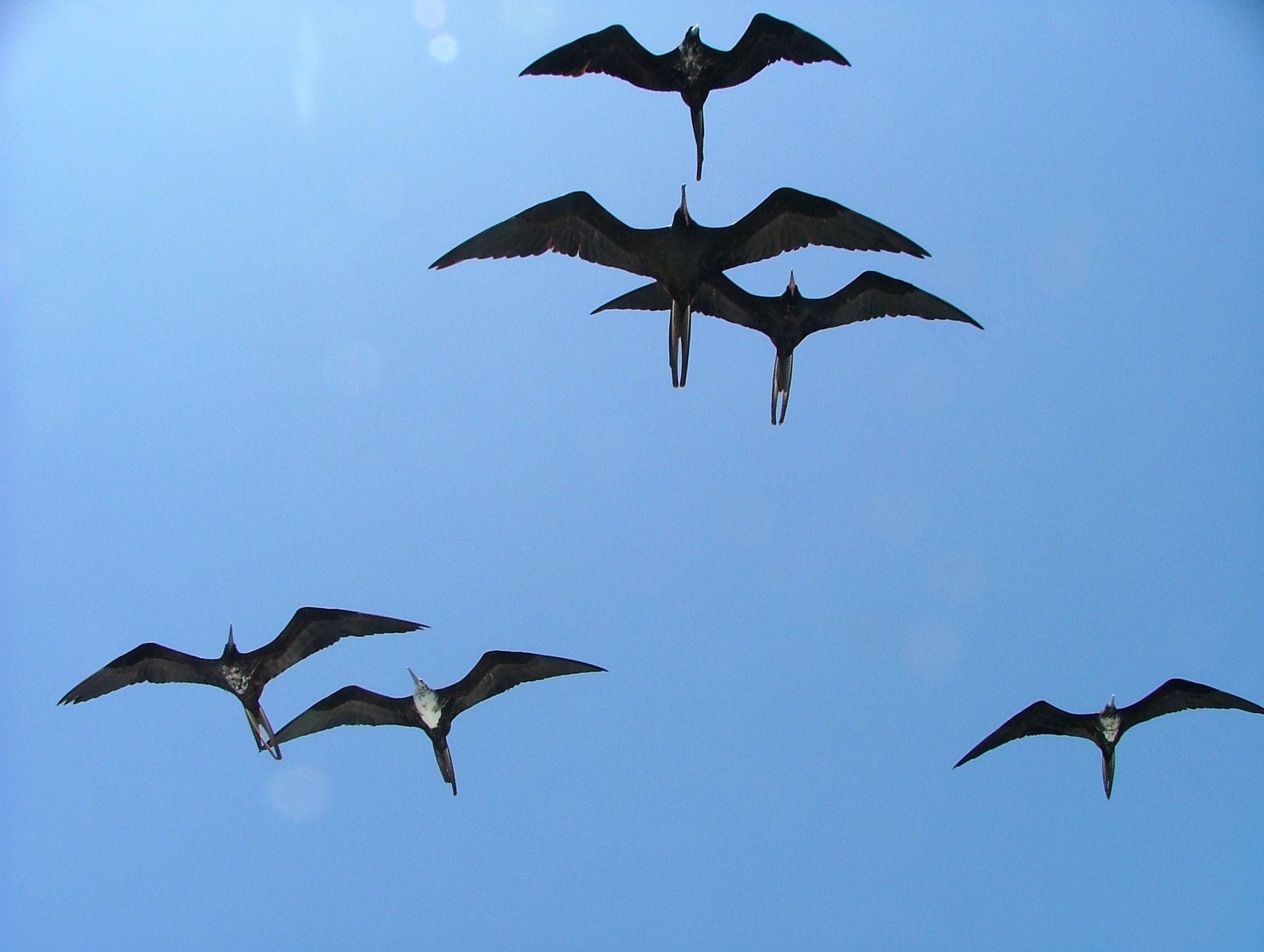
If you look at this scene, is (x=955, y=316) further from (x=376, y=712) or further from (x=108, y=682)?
(x=108, y=682)

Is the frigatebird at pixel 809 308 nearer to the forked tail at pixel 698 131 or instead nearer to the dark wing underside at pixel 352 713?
the forked tail at pixel 698 131

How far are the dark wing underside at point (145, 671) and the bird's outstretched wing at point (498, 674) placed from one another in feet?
9.62

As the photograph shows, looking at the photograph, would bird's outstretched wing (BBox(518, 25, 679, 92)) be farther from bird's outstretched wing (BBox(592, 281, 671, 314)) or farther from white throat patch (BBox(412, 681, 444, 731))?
white throat patch (BBox(412, 681, 444, 731))

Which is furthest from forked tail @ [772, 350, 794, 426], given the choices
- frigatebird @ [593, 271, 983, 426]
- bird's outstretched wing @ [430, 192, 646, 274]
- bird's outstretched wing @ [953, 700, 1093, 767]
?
bird's outstretched wing @ [953, 700, 1093, 767]

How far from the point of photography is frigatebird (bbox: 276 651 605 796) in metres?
13.9

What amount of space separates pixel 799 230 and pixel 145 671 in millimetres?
9428

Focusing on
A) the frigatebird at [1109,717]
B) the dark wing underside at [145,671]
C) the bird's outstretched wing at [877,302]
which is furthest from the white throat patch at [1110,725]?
the dark wing underside at [145,671]

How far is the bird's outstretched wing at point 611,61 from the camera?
40.8 ft

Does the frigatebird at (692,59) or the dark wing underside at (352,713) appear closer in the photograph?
the frigatebird at (692,59)

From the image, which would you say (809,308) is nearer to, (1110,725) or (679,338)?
(679,338)

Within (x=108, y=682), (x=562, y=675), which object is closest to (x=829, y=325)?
(x=562, y=675)

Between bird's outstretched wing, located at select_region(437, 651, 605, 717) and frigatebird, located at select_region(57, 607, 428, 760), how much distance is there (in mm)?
1336

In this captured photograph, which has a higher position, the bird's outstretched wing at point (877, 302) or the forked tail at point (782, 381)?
the bird's outstretched wing at point (877, 302)

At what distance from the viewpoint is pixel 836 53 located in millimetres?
12031
